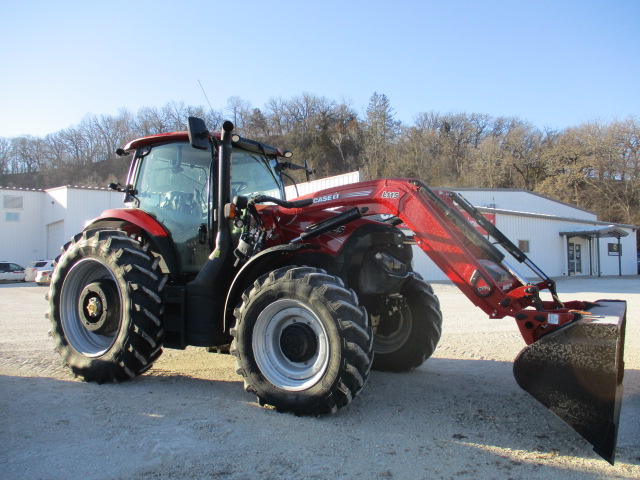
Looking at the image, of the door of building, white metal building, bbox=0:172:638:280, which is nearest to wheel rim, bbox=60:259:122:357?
white metal building, bbox=0:172:638:280

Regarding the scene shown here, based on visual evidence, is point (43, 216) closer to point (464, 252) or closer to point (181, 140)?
point (181, 140)

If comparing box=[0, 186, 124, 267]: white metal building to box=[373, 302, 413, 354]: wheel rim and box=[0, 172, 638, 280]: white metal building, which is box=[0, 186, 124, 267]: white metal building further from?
box=[373, 302, 413, 354]: wheel rim

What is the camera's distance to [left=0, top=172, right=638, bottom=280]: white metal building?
2889 centimetres

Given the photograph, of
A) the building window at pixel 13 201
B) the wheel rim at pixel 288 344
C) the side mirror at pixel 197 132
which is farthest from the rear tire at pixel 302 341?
the building window at pixel 13 201

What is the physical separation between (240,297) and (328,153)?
48.6 m

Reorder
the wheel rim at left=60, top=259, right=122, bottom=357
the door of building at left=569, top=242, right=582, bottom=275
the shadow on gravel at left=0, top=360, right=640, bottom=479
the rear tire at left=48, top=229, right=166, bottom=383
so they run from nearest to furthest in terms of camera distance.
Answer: the shadow on gravel at left=0, top=360, right=640, bottom=479 < the rear tire at left=48, top=229, right=166, bottom=383 < the wheel rim at left=60, top=259, right=122, bottom=357 < the door of building at left=569, top=242, right=582, bottom=275

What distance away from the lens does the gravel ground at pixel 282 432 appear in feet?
10.3

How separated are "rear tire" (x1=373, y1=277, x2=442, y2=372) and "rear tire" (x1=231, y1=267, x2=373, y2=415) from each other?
61.8 inches

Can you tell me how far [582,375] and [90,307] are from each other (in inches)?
183

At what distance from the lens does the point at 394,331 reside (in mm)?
5676

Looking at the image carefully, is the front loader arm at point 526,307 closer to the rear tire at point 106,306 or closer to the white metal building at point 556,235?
the rear tire at point 106,306

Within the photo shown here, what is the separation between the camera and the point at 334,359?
395 centimetres

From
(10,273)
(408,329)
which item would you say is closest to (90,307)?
(408,329)

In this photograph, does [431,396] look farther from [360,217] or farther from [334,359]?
[360,217]
